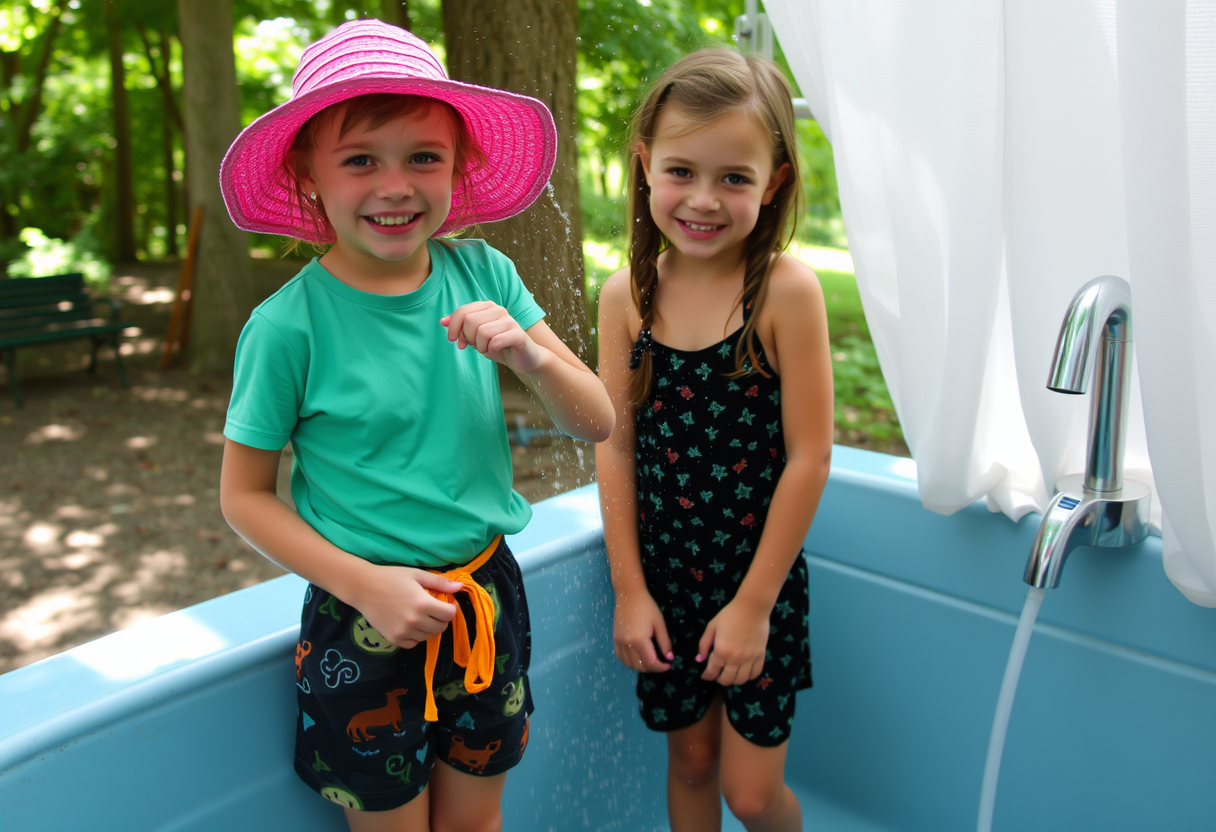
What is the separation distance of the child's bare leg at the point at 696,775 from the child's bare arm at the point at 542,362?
1.70 feet

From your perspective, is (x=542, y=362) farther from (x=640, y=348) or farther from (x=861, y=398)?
(x=861, y=398)

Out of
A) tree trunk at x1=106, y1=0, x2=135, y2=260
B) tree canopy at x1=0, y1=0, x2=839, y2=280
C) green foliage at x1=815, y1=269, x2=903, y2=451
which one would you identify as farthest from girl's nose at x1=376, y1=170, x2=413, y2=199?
tree trunk at x1=106, y1=0, x2=135, y2=260

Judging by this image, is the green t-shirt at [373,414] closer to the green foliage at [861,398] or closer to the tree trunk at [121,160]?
the green foliage at [861,398]

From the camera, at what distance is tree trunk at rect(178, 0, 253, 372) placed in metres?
4.62

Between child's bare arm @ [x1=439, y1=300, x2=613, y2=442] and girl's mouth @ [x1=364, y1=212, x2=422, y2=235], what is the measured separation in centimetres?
12

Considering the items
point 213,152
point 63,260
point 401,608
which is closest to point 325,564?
point 401,608

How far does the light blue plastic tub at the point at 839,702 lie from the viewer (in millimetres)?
894

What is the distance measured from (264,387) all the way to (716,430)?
1.83 ft

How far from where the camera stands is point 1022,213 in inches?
45.9

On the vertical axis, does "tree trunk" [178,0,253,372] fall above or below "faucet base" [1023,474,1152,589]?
above

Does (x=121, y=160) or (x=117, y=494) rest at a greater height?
(x=121, y=160)

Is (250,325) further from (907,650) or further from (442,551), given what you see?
(907,650)

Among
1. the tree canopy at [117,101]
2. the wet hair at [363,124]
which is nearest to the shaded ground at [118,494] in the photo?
the wet hair at [363,124]

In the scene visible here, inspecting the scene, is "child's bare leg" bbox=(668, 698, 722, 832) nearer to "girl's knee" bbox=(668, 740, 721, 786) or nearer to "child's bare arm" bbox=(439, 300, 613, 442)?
"girl's knee" bbox=(668, 740, 721, 786)
